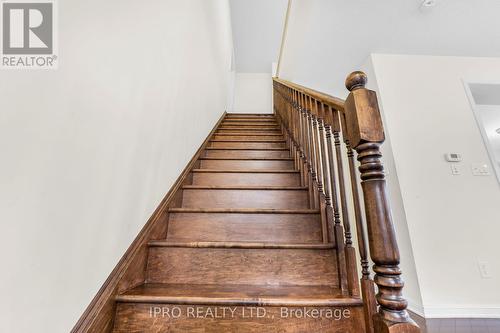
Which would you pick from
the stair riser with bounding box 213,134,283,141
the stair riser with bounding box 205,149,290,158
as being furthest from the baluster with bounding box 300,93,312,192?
the stair riser with bounding box 213,134,283,141

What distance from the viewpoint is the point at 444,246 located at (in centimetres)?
202

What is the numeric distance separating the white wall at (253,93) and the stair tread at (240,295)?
510 cm

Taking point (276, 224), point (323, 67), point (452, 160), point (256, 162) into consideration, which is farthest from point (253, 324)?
point (323, 67)

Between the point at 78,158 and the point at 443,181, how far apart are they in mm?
2819

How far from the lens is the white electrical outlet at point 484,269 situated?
6.37ft

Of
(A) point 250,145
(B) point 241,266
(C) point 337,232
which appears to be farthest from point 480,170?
(B) point 241,266

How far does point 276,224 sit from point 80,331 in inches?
37.2

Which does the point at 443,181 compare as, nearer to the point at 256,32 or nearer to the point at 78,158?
the point at 78,158

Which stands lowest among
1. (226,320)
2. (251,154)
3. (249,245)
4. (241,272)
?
(226,320)

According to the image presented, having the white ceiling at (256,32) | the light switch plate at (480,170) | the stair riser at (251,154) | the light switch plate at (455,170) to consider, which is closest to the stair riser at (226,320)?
the stair riser at (251,154)

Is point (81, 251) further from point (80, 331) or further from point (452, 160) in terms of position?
point (452, 160)

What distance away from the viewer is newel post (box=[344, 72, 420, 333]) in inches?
23.1

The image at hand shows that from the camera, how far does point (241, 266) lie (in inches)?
43.3

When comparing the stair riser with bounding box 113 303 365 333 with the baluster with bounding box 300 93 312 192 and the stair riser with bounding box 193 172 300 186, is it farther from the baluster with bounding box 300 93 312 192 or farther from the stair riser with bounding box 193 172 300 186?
the stair riser with bounding box 193 172 300 186
